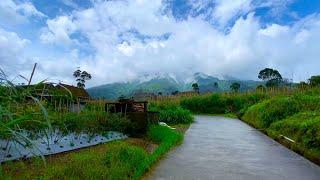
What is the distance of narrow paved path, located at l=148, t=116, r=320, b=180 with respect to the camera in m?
8.47

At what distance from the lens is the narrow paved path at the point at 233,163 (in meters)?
8.47

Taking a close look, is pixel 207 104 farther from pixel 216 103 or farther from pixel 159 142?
pixel 159 142

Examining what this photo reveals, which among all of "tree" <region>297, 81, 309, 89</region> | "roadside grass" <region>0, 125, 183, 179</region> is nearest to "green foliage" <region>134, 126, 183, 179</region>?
"roadside grass" <region>0, 125, 183, 179</region>

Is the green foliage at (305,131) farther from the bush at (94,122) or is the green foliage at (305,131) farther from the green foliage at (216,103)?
the green foliage at (216,103)

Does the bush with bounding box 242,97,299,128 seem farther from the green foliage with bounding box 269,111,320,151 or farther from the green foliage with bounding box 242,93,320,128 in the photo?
the green foliage with bounding box 269,111,320,151

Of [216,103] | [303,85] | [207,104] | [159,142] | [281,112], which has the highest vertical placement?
[303,85]

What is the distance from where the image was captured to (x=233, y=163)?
9977 millimetres

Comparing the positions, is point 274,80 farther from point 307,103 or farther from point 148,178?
point 148,178

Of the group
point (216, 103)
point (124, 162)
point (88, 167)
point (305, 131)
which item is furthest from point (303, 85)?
point (88, 167)

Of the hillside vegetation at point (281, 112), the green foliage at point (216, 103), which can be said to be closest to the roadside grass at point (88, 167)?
the hillside vegetation at point (281, 112)

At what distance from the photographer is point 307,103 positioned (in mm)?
19422

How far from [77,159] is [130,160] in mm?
1009

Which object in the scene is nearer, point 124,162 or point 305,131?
point 124,162

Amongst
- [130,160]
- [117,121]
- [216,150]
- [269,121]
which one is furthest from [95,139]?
[269,121]
